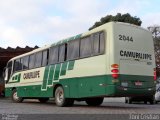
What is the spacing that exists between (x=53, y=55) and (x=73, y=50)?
2215 mm

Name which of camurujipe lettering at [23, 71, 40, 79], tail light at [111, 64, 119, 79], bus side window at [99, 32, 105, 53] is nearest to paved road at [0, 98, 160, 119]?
tail light at [111, 64, 119, 79]

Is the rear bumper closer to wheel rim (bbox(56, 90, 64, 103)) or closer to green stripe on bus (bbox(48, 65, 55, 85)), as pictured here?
wheel rim (bbox(56, 90, 64, 103))

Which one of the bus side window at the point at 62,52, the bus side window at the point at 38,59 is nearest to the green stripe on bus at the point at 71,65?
the bus side window at the point at 62,52

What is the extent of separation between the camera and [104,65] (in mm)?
15633

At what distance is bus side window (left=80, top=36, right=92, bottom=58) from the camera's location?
1662cm

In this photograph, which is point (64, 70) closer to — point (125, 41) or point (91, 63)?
point (91, 63)

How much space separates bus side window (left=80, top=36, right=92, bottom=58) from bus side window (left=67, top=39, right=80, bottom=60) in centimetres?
36

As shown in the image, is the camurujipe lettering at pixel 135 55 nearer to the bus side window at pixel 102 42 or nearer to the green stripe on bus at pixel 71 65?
the bus side window at pixel 102 42

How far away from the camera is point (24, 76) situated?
23.5 m

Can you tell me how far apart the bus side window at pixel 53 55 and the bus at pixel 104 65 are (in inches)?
0.8

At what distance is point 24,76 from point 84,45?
24.7ft

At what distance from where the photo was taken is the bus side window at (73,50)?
17.6 metres

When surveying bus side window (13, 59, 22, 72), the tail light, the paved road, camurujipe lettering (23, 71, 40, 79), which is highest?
bus side window (13, 59, 22, 72)

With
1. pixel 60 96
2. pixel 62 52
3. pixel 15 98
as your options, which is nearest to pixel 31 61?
pixel 15 98
